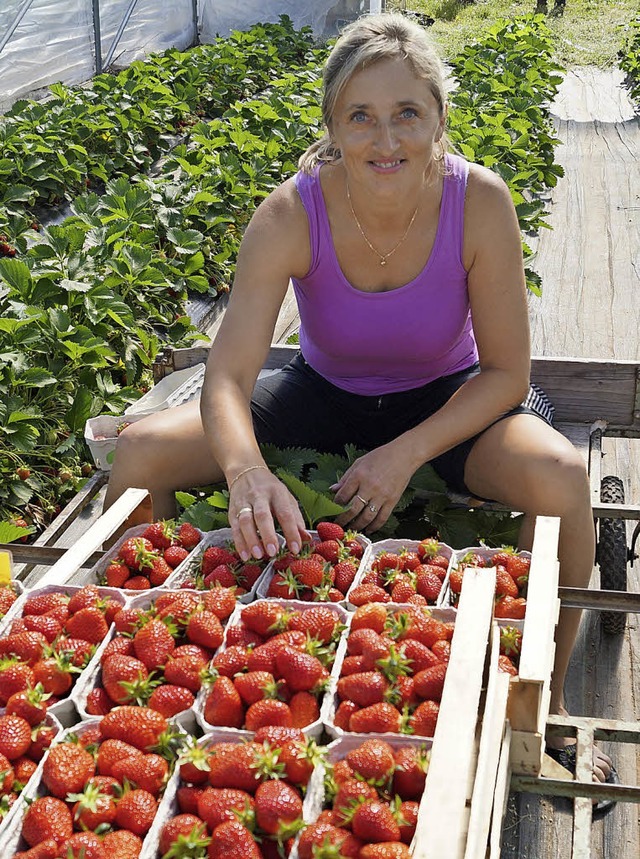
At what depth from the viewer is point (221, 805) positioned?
1467 millimetres

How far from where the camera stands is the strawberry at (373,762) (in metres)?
1.51

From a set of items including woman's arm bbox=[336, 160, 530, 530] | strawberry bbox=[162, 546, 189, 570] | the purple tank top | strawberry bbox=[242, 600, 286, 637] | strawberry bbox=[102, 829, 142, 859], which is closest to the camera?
strawberry bbox=[102, 829, 142, 859]

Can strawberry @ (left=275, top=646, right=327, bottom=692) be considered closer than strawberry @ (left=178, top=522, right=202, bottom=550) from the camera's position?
Yes

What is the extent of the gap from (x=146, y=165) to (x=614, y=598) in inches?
256

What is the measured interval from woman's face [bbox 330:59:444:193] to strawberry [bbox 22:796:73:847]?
1.56m

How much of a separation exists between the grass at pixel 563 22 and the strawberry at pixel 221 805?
1432 centimetres

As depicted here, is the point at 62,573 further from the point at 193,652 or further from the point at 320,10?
the point at 320,10

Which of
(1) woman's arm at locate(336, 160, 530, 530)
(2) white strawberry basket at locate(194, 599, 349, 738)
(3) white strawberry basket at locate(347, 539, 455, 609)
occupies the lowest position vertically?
(3) white strawberry basket at locate(347, 539, 455, 609)

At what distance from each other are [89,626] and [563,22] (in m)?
20.5

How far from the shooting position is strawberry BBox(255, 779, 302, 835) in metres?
1.44

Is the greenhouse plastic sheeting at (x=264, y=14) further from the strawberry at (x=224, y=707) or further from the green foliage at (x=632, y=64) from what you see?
the strawberry at (x=224, y=707)

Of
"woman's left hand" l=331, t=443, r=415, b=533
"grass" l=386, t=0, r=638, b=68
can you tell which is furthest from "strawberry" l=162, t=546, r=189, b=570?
"grass" l=386, t=0, r=638, b=68

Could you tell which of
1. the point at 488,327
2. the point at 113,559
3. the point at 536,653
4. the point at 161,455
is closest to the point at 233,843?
the point at 536,653

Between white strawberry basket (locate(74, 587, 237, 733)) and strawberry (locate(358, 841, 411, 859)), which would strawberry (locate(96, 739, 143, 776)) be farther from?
strawberry (locate(358, 841, 411, 859))
